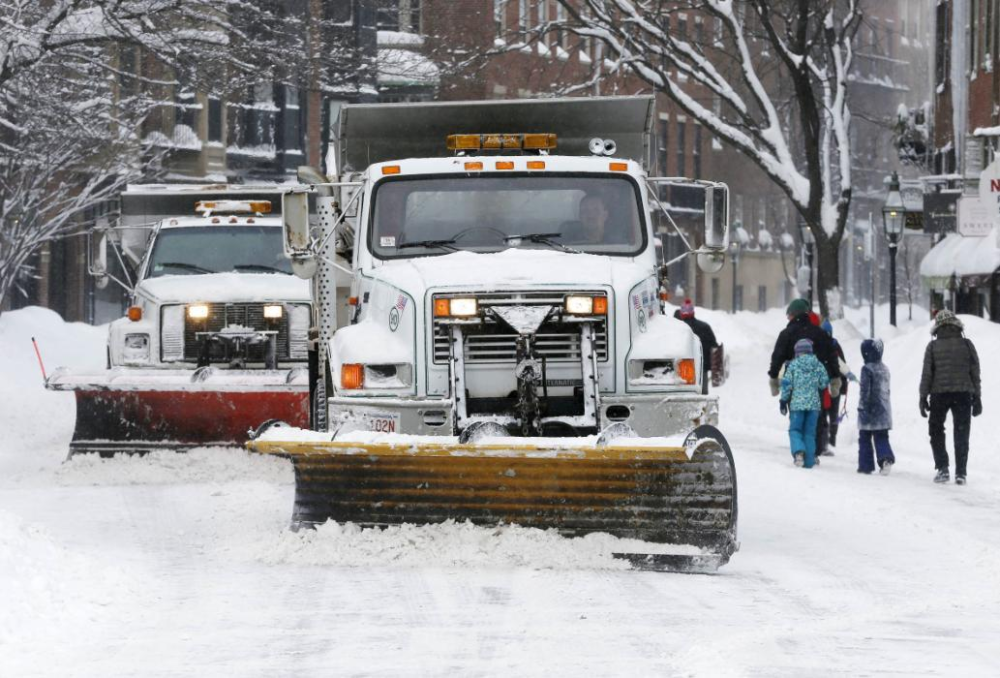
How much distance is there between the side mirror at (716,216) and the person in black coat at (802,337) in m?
7.31

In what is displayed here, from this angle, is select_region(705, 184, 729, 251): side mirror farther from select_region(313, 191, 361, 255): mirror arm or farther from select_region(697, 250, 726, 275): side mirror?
select_region(313, 191, 361, 255): mirror arm

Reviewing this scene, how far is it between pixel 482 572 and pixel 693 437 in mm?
1407

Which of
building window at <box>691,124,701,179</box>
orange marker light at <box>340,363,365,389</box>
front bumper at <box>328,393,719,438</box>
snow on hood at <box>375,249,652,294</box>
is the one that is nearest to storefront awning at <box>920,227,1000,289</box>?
snow on hood at <box>375,249,652,294</box>

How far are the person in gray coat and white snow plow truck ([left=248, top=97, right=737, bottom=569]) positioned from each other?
18.9ft

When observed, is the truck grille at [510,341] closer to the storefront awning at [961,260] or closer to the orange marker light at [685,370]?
the orange marker light at [685,370]

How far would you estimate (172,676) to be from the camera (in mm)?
7812

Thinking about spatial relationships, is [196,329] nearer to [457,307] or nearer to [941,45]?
[457,307]

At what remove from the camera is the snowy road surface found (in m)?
8.20

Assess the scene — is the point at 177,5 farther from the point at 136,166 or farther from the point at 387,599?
the point at 136,166

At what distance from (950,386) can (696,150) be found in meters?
59.2

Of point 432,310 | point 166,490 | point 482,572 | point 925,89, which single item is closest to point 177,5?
point 166,490

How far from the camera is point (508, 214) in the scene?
12.5m

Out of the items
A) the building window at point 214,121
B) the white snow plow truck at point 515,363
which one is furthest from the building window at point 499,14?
the white snow plow truck at point 515,363

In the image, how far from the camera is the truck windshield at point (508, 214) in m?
12.5
